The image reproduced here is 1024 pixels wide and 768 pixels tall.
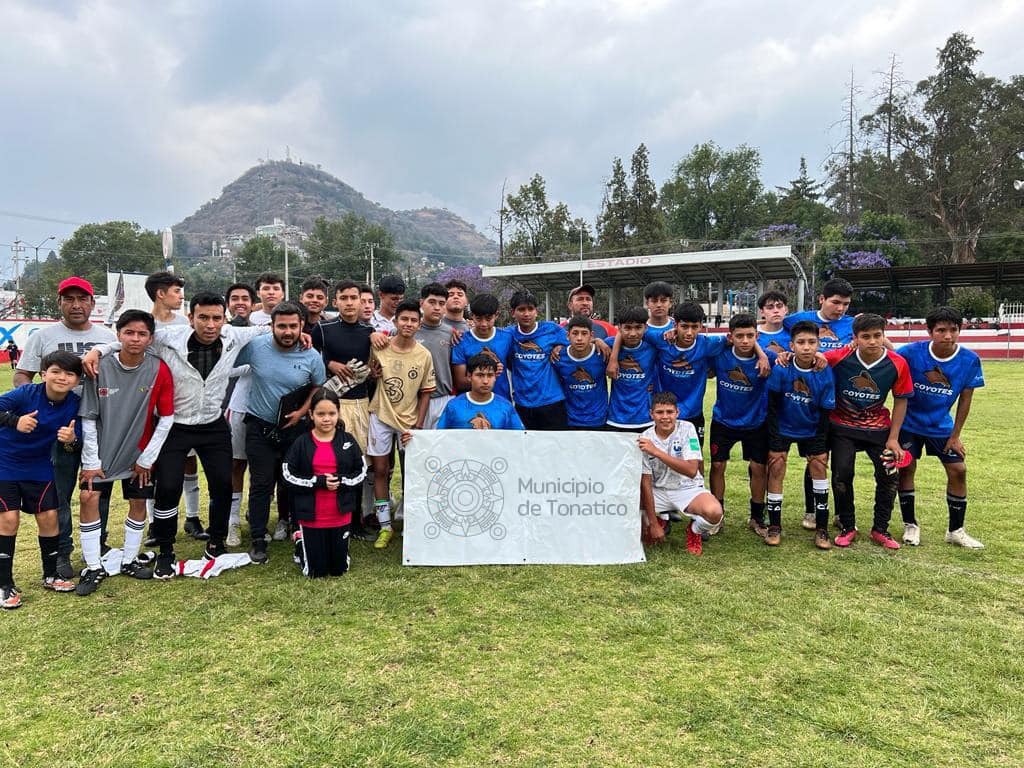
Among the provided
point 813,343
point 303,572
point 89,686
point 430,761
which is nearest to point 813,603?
point 813,343

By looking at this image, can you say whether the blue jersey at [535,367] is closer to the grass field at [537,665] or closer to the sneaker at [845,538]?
the grass field at [537,665]

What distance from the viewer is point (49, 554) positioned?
4062 mm

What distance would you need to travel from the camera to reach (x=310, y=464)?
431 cm

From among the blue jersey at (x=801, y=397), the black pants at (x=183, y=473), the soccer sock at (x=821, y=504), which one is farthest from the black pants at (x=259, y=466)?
the soccer sock at (x=821, y=504)

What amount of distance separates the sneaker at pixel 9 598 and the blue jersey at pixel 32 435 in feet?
2.23

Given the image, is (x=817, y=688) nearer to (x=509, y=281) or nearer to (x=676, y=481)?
(x=676, y=481)

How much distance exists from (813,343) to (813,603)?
2.10 m

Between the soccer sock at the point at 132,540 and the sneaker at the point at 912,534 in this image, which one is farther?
the sneaker at the point at 912,534

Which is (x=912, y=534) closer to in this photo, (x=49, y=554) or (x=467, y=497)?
(x=467, y=497)

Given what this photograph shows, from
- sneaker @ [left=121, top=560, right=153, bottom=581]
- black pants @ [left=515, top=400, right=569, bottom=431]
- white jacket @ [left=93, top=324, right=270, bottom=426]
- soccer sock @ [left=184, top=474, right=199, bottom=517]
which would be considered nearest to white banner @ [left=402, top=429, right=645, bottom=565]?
black pants @ [left=515, top=400, right=569, bottom=431]

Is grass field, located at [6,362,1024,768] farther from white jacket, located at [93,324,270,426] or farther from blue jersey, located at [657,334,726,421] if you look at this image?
blue jersey, located at [657,334,726,421]

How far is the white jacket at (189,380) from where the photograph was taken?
14.3ft

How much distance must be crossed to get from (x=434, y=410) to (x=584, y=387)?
134cm

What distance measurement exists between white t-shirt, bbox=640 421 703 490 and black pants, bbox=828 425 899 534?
1156mm
